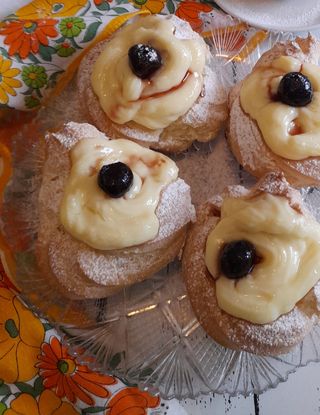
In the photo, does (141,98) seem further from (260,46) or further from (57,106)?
(260,46)

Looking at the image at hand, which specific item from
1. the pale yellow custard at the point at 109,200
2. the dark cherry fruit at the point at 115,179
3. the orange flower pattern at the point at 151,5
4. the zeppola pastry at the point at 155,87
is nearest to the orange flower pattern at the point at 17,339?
the pale yellow custard at the point at 109,200

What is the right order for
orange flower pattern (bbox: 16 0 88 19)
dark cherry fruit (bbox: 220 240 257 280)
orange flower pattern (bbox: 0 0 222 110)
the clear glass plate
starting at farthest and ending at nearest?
orange flower pattern (bbox: 16 0 88 19) → orange flower pattern (bbox: 0 0 222 110) → the clear glass plate → dark cherry fruit (bbox: 220 240 257 280)

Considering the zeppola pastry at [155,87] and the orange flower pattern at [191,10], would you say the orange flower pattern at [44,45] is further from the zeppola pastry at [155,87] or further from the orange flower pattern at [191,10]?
the zeppola pastry at [155,87]

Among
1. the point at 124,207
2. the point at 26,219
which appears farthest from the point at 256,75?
the point at 26,219

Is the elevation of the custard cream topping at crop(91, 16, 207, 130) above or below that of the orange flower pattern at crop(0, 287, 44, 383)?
above

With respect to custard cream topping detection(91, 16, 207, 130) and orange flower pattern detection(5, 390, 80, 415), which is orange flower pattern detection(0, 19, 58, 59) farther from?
orange flower pattern detection(5, 390, 80, 415)

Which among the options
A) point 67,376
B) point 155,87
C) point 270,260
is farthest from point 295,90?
point 67,376

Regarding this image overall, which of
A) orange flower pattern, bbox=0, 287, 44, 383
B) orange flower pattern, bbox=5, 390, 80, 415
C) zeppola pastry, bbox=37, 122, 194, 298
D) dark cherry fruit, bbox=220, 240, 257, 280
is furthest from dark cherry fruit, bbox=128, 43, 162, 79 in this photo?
orange flower pattern, bbox=5, 390, 80, 415
